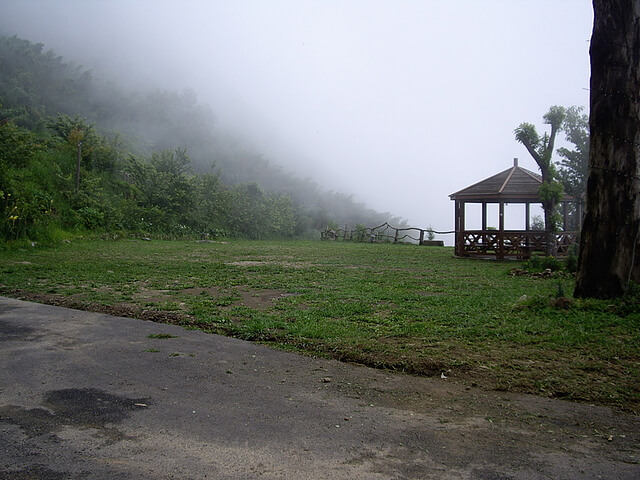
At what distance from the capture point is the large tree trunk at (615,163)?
20.9 ft

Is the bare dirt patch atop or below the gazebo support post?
below

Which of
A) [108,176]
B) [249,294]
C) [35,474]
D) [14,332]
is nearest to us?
[35,474]

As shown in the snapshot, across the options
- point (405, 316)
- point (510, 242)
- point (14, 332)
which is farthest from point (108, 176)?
point (405, 316)

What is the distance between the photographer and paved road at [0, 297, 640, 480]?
2.37 metres

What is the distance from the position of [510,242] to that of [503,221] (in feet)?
3.54

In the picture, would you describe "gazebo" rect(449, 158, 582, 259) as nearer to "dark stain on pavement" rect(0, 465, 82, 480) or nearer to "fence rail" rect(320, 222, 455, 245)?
"fence rail" rect(320, 222, 455, 245)

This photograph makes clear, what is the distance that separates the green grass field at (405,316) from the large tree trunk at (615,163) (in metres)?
0.52

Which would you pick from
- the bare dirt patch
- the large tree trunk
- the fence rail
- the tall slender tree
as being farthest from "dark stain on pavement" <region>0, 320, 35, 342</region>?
the fence rail

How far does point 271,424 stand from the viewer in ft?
9.45

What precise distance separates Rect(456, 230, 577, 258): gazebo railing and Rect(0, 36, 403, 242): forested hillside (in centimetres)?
1500

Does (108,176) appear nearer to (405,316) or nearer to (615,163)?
(405,316)

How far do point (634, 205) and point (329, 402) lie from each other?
5371mm

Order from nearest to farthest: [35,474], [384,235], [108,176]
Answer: [35,474], [108,176], [384,235]

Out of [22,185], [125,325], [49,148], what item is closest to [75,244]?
[22,185]
